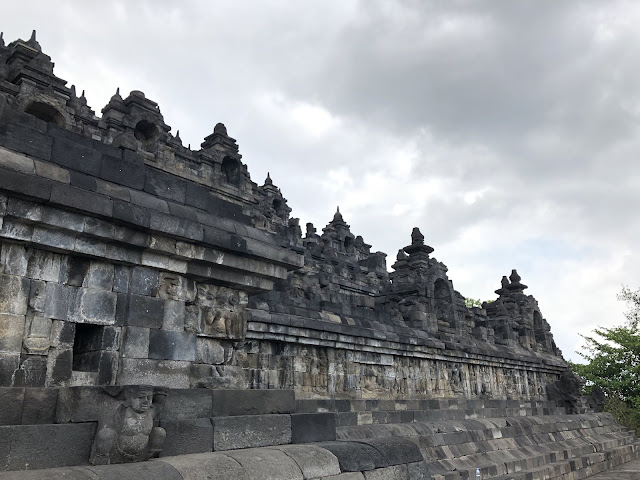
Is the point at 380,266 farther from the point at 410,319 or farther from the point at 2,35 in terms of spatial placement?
the point at 2,35

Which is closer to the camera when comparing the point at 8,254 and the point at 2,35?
the point at 8,254

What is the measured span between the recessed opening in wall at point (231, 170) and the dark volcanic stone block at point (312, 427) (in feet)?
63.5

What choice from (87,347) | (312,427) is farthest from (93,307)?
(312,427)

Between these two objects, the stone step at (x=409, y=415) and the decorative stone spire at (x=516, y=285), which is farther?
the decorative stone spire at (x=516, y=285)

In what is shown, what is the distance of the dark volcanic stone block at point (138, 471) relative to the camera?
330 centimetres

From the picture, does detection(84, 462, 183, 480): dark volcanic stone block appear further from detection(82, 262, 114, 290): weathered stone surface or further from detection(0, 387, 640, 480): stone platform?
detection(82, 262, 114, 290): weathered stone surface

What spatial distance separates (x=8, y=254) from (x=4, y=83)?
1528 centimetres

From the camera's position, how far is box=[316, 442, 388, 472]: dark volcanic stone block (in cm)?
472

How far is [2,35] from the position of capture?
66.3ft

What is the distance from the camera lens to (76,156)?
4.51 meters

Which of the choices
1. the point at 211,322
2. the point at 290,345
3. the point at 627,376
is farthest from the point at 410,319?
the point at 627,376

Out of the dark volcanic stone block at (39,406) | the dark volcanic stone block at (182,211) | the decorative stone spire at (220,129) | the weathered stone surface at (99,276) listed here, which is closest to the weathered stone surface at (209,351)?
the weathered stone surface at (99,276)

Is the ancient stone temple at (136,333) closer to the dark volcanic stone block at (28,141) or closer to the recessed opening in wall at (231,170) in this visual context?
the dark volcanic stone block at (28,141)

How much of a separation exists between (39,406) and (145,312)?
1.20 metres
